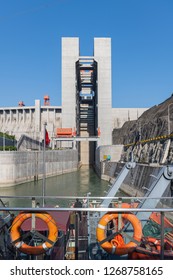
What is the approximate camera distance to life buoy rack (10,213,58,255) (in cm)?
425

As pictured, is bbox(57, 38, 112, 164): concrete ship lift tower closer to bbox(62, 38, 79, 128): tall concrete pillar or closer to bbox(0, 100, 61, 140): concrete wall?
bbox(62, 38, 79, 128): tall concrete pillar

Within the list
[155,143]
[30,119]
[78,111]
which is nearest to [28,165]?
[155,143]

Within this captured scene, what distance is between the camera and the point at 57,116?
9562cm

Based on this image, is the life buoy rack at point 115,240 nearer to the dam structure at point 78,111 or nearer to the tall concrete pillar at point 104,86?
the dam structure at point 78,111

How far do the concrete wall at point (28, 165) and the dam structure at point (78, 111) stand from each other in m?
7.29

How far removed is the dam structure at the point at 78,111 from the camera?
75812mm

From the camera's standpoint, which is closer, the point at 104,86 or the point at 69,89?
the point at 69,89

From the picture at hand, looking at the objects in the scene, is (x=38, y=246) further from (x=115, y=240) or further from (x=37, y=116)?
(x=37, y=116)

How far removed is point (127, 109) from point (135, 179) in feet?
243

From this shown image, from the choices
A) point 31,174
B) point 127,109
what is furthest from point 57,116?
point 31,174

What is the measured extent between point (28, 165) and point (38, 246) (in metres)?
41.5

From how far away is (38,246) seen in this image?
14.1ft
